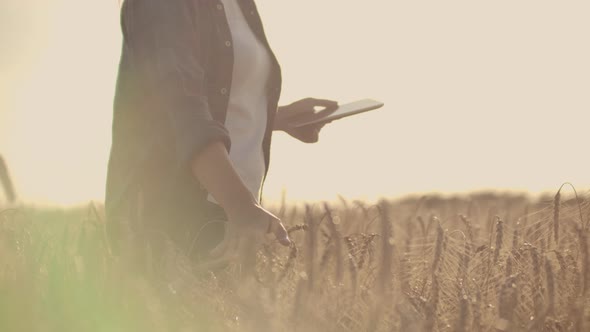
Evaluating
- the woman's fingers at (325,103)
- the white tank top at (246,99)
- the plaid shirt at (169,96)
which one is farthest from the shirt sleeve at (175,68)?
Answer: the woman's fingers at (325,103)

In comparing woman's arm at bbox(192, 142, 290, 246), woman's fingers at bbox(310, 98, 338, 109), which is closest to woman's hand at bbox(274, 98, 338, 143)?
woman's fingers at bbox(310, 98, 338, 109)

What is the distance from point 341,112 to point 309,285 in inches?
67.4

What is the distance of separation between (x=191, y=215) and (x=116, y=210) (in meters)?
0.21

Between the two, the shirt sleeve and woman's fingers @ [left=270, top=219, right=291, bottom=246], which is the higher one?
the shirt sleeve

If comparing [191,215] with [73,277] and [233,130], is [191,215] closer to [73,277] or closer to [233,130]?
[233,130]

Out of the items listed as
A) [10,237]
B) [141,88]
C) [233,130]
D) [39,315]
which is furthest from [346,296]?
[233,130]

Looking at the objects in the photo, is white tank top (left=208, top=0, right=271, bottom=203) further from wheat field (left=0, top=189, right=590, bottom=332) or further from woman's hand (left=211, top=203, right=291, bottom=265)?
woman's hand (left=211, top=203, right=291, bottom=265)

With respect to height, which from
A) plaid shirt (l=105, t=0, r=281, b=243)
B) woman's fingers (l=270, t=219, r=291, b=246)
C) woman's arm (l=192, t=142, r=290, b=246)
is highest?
plaid shirt (l=105, t=0, r=281, b=243)

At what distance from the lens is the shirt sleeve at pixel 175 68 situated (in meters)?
2.00

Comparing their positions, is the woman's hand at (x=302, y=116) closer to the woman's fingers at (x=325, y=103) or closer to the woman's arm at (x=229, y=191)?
the woman's fingers at (x=325, y=103)

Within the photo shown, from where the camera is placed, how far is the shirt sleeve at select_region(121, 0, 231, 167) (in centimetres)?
200

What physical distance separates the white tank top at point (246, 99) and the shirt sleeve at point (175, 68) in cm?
30

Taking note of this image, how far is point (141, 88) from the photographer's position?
225 cm

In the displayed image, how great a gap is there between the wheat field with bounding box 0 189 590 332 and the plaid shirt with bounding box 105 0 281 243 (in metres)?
0.33
